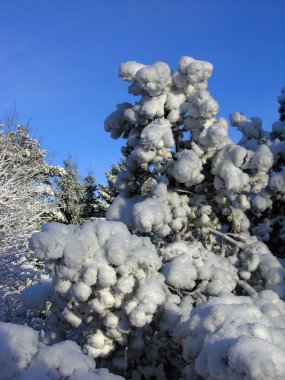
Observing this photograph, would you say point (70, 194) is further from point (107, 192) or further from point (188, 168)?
point (188, 168)

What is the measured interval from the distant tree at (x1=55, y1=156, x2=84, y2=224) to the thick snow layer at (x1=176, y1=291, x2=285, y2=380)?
53.6 ft

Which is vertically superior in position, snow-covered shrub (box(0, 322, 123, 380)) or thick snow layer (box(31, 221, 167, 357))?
thick snow layer (box(31, 221, 167, 357))

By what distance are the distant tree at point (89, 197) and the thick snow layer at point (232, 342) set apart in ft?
56.1

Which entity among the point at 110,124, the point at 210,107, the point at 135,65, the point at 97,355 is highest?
the point at 135,65

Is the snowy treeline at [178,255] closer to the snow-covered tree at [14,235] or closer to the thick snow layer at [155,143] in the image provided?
the thick snow layer at [155,143]

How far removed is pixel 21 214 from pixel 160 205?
9.28 m

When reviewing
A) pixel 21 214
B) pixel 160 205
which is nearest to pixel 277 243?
pixel 160 205

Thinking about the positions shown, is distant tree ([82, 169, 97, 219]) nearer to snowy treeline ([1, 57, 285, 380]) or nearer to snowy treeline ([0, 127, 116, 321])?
snowy treeline ([0, 127, 116, 321])

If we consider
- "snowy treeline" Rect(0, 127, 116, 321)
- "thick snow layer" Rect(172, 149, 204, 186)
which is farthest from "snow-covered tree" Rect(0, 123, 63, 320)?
"thick snow layer" Rect(172, 149, 204, 186)

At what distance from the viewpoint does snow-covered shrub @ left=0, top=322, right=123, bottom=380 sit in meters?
2.47

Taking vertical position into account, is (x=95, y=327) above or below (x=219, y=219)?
below

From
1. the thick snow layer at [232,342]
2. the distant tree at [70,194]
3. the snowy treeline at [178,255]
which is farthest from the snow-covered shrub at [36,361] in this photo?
the distant tree at [70,194]

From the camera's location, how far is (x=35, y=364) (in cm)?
254

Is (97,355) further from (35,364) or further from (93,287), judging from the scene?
(35,364)
